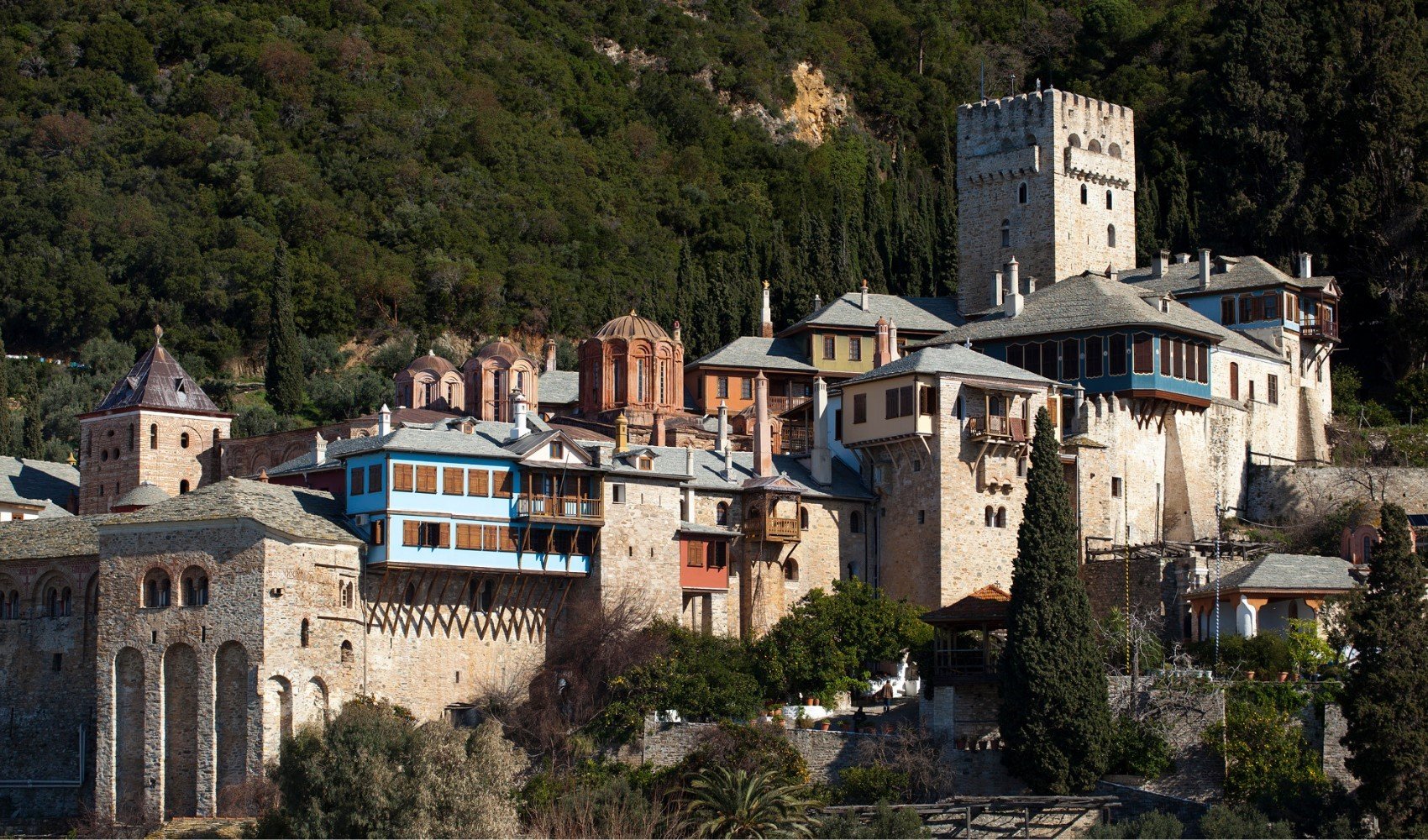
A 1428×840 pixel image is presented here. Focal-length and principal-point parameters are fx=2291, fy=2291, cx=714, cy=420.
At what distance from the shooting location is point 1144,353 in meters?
65.6

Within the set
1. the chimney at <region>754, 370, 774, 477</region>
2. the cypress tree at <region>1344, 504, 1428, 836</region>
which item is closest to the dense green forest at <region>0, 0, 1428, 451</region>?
the chimney at <region>754, 370, 774, 477</region>

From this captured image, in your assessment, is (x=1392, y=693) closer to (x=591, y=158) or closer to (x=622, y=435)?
(x=622, y=435)

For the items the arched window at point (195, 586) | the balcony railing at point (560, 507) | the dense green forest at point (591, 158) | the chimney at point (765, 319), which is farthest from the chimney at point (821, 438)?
the dense green forest at point (591, 158)

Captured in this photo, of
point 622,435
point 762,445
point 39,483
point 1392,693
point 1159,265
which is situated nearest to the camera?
point 1392,693

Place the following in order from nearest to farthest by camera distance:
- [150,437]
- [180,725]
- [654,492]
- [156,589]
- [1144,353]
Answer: [180,725]
[156,589]
[654,492]
[1144,353]
[150,437]

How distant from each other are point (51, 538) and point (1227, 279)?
37151mm

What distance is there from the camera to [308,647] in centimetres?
5497

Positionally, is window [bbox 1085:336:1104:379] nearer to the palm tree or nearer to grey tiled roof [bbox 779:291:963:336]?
grey tiled roof [bbox 779:291:963:336]

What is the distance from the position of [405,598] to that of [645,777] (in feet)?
27.2

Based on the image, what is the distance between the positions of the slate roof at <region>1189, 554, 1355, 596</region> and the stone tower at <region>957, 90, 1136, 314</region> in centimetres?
2031

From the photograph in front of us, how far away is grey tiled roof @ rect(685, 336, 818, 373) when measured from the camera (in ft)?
252

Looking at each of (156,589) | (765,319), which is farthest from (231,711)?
(765,319)

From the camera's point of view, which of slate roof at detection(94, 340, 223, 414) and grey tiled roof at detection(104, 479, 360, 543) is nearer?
grey tiled roof at detection(104, 479, 360, 543)

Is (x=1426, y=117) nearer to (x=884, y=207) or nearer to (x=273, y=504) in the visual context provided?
(x=884, y=207)
